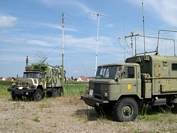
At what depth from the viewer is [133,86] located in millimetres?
8641

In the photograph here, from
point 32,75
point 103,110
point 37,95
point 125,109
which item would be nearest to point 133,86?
point 125,109

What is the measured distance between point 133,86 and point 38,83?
8.39m

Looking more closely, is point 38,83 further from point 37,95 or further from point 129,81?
point 129,81

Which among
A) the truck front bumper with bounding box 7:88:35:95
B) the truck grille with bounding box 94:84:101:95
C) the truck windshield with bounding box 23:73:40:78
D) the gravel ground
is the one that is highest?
the truck windshield with bounding box 23:73:40:78

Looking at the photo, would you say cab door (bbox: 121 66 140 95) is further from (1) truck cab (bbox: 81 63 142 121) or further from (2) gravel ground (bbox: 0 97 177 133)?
(2) gravel ground (bbox: 0 97 177 133)

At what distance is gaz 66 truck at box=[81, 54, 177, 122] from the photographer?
8.34 m

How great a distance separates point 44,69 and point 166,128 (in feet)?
38.2

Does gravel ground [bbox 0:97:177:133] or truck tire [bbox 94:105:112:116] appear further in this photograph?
truck tire [bbox 94:105:112:116]

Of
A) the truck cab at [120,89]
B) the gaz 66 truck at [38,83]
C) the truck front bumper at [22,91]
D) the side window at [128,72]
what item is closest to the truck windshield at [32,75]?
the gaz 66 truck at [38,83]

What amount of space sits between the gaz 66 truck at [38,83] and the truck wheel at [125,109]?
307 inches

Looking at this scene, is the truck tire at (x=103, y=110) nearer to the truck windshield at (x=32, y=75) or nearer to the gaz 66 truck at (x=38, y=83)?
the gaz 66 truck at (x=38, y=83)

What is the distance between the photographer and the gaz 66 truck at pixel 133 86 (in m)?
8.34

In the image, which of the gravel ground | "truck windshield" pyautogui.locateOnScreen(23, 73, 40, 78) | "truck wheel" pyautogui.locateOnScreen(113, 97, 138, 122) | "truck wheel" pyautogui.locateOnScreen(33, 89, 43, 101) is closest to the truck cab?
"truck wheel" pyautogui.locateOnScreen(113, 97, 138, 122)

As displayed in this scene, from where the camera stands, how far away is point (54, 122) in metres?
8.29
